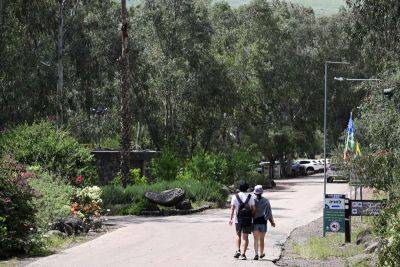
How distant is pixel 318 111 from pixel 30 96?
3819 centimetres

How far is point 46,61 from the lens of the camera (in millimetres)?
43750

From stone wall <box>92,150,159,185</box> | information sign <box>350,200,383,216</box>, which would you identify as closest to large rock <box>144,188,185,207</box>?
stone wall <box>92,150,159,185</box>

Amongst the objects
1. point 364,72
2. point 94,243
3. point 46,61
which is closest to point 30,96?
point 46,61

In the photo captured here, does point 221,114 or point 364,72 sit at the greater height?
point 364,72

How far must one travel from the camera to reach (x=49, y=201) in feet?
64.5

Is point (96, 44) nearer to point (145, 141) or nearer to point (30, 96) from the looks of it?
point (30, 96)

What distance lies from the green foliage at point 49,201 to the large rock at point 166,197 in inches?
260

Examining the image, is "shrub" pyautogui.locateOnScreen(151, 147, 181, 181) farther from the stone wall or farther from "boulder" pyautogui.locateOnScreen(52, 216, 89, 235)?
"boulder" pyautogui.locateOnScreen(52, 216, 89, 235)

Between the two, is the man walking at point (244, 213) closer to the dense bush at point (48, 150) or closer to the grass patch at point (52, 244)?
the grass patch at point (52, 244)

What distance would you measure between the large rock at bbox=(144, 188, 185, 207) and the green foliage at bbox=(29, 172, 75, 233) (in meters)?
6.60

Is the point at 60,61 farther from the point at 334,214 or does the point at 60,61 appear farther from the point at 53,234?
the point at 334,214

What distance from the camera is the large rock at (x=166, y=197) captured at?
28.8 metres

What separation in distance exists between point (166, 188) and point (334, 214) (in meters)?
13.3

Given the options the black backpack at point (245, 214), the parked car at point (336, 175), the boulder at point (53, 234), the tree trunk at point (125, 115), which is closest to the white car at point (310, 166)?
the parked car at point (336, 175)
